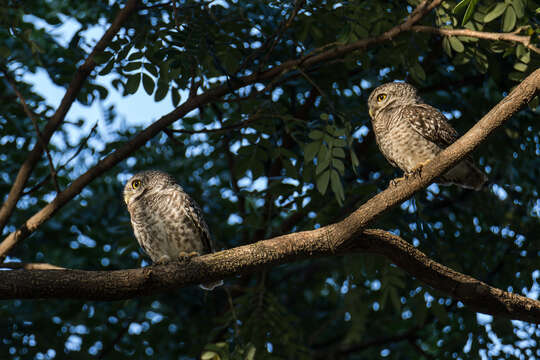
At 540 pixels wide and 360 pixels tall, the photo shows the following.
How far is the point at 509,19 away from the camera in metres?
4.19

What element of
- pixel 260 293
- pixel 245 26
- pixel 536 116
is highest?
pixel 245 26

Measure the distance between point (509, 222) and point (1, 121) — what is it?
15.5ft

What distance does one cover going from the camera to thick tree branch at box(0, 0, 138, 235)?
Answer: 449 centimetres

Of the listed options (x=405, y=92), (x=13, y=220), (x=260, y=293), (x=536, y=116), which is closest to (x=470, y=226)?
(x=536, y=116)

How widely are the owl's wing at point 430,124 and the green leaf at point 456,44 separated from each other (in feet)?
2.20

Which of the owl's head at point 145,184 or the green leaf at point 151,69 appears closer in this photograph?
the green leaf at point 151,69

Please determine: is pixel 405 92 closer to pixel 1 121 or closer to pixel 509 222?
pixel 509 222

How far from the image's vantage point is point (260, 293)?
5254mm

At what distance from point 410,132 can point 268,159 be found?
1528 mm

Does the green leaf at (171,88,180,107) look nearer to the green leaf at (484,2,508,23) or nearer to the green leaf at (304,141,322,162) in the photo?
the green leaf at (304,141,322,162)

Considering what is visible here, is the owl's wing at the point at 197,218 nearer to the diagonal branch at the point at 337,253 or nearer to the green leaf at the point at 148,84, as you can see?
the green leaf at the point at 148,84

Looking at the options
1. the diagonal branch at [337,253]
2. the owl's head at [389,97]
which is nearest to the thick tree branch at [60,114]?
the diagonal branch at [337,253]

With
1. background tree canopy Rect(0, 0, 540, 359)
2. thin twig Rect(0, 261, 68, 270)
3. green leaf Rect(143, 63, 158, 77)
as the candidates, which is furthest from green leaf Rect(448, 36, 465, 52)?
thin twig Rect(0, 261, 68, 270)

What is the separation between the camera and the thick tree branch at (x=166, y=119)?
4.34 m
